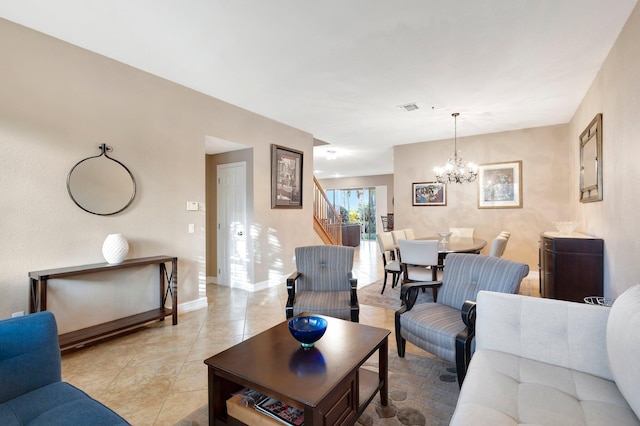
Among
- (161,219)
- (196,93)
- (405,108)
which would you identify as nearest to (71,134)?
(161,219)

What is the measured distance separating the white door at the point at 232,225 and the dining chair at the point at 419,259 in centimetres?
250

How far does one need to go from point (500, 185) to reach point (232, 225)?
5.13 meters

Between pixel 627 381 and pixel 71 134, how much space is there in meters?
4.19

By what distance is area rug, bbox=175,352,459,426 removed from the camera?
72.6 inches

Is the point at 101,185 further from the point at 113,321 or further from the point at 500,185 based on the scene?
the point at 500,185

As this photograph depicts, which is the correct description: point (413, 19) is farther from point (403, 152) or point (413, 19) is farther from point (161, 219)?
point (403, 152)

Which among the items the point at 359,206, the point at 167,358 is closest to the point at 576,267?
the point at 167,358

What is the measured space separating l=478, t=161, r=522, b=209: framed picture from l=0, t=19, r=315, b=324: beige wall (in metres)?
4.86

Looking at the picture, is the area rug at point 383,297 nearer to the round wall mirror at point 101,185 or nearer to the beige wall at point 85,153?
the beige wall at point 85,153

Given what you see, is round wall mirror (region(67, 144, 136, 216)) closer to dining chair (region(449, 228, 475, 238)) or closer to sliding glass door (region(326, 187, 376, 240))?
dining chair (region(449, 228, 475, 238))

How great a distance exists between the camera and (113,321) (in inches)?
125

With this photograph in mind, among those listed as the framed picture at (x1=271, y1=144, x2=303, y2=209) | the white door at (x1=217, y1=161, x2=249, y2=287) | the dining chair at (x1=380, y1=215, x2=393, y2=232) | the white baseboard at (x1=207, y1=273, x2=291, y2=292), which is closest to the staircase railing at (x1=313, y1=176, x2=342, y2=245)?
the framed picture at (x1=271, y1=144, x2=303, y2=209)

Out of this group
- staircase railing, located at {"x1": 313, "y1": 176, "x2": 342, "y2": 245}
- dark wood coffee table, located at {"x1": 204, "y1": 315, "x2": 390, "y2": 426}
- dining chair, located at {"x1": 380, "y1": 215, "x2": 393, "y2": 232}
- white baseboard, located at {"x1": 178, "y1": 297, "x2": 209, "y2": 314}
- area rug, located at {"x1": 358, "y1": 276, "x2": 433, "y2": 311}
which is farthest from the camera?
dining chair, located at {"x1": 380, "y1": 215, "x2": 393, "y2": 232}

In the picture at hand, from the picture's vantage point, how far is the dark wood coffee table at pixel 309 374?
141 cm
